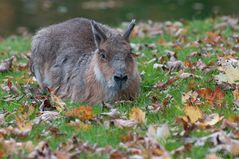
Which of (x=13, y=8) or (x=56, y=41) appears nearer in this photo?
(x=56, y=41)

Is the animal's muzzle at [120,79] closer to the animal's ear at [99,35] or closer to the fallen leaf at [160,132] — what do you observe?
the animal's ear at [99,35]

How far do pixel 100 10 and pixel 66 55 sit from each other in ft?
45.0

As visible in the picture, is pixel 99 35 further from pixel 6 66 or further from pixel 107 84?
pixel 6 66

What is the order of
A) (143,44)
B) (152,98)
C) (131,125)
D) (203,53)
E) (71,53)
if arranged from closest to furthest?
(131,125), (152,98), (71,53), (203,53), (143,44)

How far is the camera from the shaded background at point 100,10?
20036 millimetres

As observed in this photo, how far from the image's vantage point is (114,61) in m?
7.22

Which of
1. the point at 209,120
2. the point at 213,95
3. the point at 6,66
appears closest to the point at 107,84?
the point at 213,95

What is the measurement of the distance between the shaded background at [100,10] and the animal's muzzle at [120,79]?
11.8 meters

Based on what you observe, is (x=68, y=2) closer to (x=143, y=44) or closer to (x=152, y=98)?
(x=143, y=44)

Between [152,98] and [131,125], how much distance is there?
1.31m

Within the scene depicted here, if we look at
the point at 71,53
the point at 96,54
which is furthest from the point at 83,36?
the point at 96,54

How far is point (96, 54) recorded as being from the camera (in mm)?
7680

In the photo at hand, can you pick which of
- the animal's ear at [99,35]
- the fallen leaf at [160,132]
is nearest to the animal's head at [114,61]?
the animal's ear at [99,35]

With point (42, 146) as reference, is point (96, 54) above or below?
above
